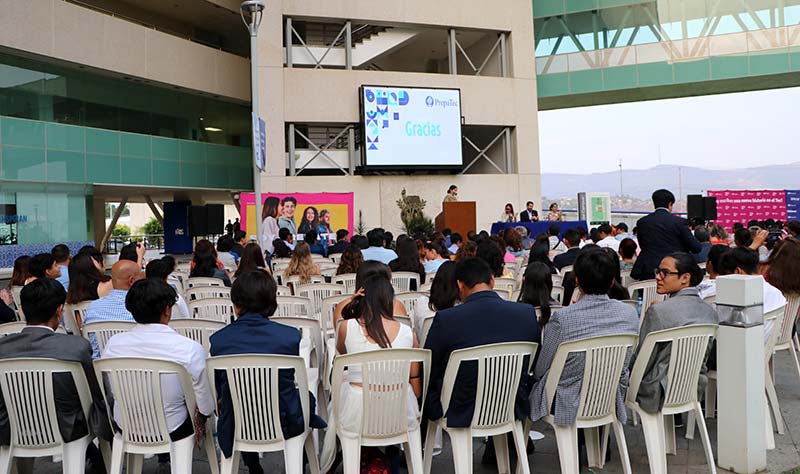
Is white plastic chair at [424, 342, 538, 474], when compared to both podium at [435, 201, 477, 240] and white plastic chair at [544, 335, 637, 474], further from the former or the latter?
podium at [435, 201, 477, 240]

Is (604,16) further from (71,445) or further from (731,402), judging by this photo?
(71,445)

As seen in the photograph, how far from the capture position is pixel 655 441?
10.3ft

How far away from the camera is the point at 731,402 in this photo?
3357mm

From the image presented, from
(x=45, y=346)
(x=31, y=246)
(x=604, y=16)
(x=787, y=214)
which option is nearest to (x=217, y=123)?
(x=31, y=246)

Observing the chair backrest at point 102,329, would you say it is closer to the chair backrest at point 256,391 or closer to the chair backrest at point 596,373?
the chair backrest at point 256,391

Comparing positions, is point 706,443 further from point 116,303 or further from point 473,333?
point 116,303

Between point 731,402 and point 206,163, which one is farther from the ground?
point 206,163

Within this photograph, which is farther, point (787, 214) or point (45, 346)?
point (787, 214)

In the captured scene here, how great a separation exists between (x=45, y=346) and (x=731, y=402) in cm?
351

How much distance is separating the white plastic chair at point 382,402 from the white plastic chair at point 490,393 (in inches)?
5.9

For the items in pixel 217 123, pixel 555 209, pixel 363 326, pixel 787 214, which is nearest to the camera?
pixel 363 326

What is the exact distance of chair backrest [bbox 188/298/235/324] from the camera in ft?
17.1

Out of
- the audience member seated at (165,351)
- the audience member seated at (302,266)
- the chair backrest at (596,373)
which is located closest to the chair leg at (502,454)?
the chair backrest at (596,373)

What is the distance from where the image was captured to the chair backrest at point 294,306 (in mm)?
5172
